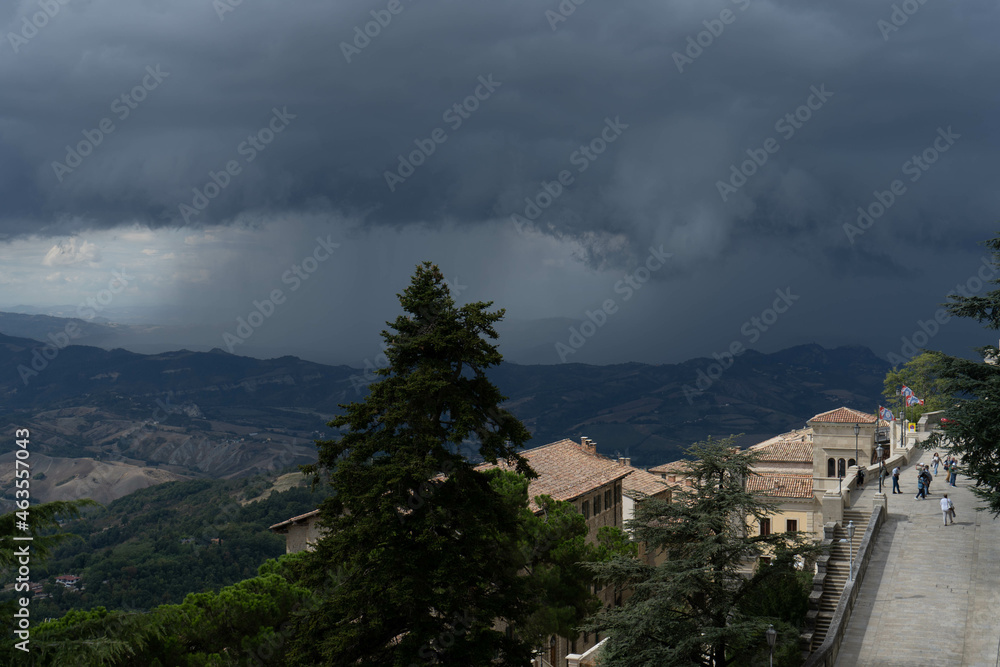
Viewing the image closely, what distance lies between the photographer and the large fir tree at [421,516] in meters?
18.6

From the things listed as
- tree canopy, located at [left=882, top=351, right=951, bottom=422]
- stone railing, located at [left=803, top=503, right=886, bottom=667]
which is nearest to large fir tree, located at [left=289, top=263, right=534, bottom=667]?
stone railing, located at [left=803, top=503, right=886, bottom=667]

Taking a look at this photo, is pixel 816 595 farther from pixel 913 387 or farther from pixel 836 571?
pixel 913 387

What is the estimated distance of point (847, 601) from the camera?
29.4 metres

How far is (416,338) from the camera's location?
1944 cm

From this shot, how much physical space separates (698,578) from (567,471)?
29.9 metres

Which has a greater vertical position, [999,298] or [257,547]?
[999,298]

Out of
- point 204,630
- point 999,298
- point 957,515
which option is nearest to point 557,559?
point 204,630

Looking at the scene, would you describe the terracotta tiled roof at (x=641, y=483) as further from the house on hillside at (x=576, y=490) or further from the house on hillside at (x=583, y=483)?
the house on hillside at (x=583, y=483)

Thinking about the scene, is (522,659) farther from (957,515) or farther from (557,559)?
(957,515)

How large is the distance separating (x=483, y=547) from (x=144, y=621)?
7590 millimetres

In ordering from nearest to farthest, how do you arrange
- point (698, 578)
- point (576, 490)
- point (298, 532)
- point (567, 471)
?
point (698, 578) < point (298, 532) < point (576, 490) < point (567, 471)

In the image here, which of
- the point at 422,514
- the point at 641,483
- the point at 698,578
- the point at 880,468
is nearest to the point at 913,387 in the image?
the point at 641,483

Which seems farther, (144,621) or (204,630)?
(204,630)

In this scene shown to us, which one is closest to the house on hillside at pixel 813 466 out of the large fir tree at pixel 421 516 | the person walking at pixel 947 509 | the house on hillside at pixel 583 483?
the house on hillside at pixel 583 483
